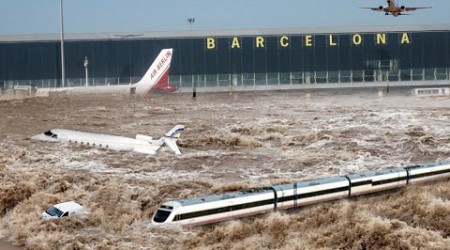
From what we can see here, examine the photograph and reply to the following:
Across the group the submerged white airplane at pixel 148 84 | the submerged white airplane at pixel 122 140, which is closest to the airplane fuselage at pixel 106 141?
the submerged white airplane at pixel 122 140

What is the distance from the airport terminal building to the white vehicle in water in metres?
92.4

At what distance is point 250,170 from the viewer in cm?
4616

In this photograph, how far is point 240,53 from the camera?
129 m

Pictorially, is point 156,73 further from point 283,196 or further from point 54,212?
point 283,196

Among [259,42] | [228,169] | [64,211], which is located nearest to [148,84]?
[259,42]

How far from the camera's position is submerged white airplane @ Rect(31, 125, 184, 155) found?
50.9m

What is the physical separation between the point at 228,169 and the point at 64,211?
1660cm

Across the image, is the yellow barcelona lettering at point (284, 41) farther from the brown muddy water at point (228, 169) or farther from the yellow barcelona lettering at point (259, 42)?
the brown muddy water at point (228, 169)

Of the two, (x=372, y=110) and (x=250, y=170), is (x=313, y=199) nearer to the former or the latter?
(x=250, y=170)

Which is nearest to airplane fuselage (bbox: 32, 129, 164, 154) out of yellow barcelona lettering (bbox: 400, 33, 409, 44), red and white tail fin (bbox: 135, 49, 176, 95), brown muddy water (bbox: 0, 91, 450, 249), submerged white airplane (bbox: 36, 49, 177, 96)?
brown muddy water (bbox: 0, 91, 450, 249)

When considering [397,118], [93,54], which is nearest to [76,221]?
[397,118]

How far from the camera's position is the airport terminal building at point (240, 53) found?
5012 inches

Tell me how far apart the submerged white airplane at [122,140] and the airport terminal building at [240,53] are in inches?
2757

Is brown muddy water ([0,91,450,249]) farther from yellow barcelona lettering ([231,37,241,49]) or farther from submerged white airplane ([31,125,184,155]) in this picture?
yellow barcelona lettering ([231,37,241,49])
